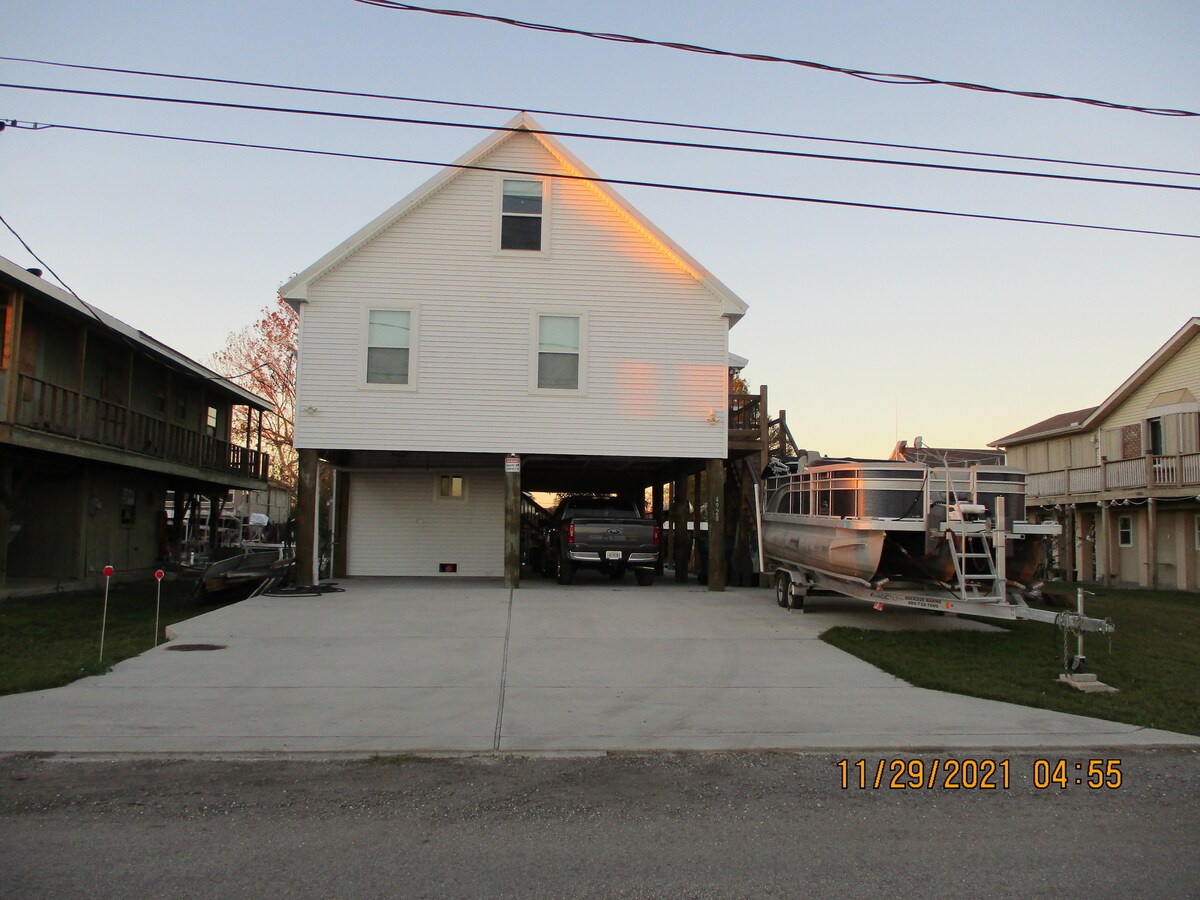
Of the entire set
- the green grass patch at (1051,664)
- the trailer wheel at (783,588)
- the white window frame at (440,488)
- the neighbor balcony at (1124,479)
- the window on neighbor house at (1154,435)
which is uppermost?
the window on neighbor house at (1154,435)

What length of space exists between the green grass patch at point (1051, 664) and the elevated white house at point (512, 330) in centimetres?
644

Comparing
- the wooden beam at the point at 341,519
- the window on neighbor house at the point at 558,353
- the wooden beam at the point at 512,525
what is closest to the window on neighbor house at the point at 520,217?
the window on neighbor house at the point at 558,353

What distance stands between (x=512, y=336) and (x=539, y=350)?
1.86 ft

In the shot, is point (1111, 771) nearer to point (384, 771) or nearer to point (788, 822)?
point (788, 822)

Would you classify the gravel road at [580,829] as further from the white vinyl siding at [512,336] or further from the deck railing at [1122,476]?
the deck railing at [1122,476]

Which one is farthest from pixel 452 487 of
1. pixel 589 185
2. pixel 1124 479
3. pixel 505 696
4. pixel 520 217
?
pixel 1124 479

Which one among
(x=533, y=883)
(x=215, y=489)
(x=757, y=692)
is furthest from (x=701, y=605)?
(x=215, y=489)

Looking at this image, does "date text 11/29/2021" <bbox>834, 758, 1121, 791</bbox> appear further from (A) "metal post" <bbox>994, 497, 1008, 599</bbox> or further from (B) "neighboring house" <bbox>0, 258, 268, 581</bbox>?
(B) "neighboring house" <bbox>0, 258, 268, 581</bbox>

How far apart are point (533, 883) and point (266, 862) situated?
136cm

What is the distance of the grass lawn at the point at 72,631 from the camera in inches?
364

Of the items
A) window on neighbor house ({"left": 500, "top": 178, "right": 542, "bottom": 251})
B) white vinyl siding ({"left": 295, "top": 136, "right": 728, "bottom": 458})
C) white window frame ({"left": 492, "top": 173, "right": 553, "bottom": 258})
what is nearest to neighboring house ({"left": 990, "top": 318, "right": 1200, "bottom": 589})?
white vinyl siding ({"left": 295, "top": 136, "right": 728, "bottom": 458})

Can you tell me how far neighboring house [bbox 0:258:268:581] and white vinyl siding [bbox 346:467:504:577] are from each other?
5.19 meters

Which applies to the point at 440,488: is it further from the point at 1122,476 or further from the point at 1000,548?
the point at 1122,476

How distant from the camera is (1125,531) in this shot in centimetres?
2934
